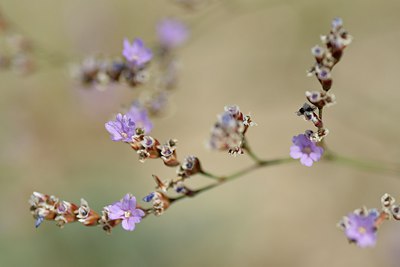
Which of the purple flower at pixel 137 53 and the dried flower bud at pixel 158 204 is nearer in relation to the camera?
the dried flower bud at pixel 158 204

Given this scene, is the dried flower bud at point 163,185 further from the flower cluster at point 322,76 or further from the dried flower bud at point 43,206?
the flower cluster at point 322,76

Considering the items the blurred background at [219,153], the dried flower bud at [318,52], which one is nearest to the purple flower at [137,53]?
the dried flower bud at [318,52]

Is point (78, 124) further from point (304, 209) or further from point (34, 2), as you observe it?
point (304, 209)

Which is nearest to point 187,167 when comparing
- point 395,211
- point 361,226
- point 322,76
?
point 322,76

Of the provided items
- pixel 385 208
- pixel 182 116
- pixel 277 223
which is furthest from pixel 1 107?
pixel 385 208

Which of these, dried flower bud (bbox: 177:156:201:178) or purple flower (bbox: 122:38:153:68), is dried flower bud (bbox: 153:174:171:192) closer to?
dried flower bud (bbox: 177:156:201:178)

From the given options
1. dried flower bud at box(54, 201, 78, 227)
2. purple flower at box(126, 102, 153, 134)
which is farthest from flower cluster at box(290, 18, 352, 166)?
dried flower bud at box(54, 201, 78, 227)
